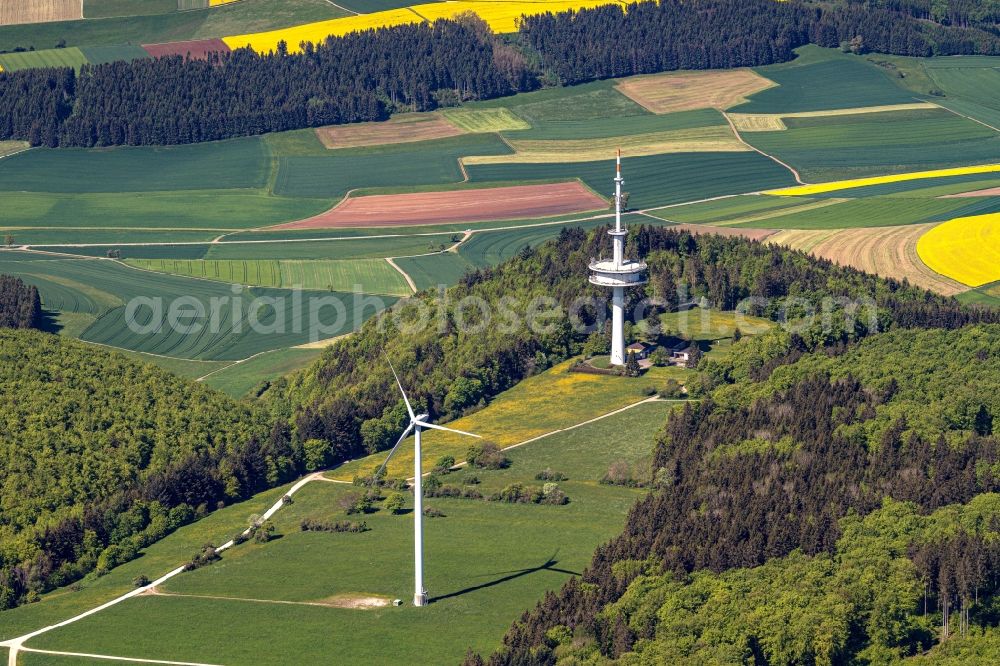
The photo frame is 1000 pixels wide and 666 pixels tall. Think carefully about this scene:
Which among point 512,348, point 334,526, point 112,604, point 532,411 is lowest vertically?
point 112,604

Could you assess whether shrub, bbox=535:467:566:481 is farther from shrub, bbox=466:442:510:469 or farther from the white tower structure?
the white tower structure

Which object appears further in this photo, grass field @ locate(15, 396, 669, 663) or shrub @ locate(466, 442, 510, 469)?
shrub @ locate(466, 442, 510, 469)

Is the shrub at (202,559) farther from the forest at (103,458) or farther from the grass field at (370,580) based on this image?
the forest at (103,458)

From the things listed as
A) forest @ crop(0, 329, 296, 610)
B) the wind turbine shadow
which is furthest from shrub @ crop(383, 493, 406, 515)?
the wind turbine shadow

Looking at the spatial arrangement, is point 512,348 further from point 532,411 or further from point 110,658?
point 110,658

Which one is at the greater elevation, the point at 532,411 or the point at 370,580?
the point at 532,411

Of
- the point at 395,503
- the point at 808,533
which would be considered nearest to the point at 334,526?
the point at 395,503
